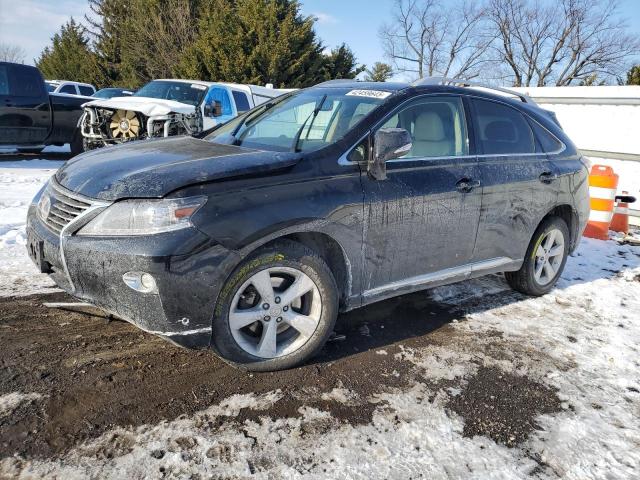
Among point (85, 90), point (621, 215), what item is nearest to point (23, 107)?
point (621, 215)

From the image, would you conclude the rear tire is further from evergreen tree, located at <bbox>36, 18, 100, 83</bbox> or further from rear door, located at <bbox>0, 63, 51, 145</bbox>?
evergreen tree, located at <bbox>36, 18, 100, 83</bbox>

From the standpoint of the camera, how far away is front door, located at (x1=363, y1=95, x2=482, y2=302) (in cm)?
339

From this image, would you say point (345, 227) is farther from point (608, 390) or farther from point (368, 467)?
point (608, 390)

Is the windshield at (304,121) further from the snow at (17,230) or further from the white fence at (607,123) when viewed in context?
the white fence at (607,123)

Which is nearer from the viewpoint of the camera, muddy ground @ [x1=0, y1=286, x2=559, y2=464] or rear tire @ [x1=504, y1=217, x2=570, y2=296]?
muddy ground @ [x1=0, y1=286, x2=559, y2=464]

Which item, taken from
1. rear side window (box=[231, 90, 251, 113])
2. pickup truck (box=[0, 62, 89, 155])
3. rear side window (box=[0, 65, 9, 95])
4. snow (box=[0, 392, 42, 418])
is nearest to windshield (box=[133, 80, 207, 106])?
rear side window (box=[231, 90, 251, 113])

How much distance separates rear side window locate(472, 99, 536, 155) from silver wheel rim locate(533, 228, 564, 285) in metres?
0.85

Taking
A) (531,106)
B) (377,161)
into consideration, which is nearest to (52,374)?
(377,161)

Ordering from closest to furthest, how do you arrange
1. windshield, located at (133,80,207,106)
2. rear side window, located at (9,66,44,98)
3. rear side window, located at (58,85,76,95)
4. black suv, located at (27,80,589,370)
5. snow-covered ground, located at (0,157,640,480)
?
snow-covered ground, located at (0,157,640,480) → black suv, located at (27,80,589,370) → rear side window, located at (9,66,44,98) → windshield, located at (133,80,207,106) → rear side window, located at (58,85,76,95)

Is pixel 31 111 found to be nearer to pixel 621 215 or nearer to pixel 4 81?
pixel 4 81

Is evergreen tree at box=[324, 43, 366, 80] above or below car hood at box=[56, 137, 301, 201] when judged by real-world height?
above

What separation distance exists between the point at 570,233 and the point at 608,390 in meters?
2.16

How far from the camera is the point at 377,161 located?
10.8 feet

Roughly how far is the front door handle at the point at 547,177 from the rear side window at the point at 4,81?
9.96 metres
